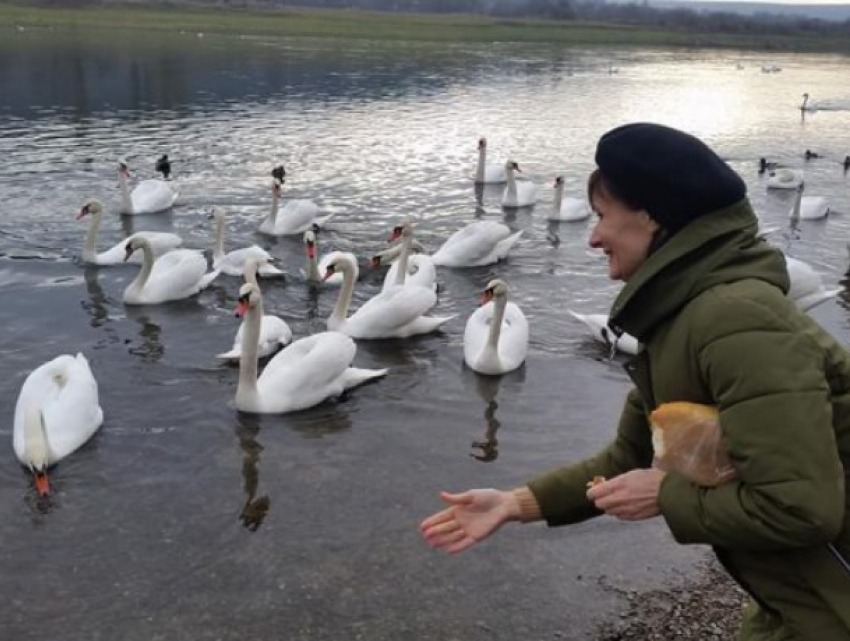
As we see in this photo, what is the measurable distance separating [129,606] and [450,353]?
5.90m

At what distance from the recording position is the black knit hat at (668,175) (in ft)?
7.84

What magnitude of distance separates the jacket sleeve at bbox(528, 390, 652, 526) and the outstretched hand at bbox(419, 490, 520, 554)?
12 centimetres

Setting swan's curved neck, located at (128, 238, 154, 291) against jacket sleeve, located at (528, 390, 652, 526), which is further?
swan's curved neck, located at (128, 238, 154, 291)

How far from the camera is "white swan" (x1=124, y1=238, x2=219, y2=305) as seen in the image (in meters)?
12.9

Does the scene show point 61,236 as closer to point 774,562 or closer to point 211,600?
point 211,600

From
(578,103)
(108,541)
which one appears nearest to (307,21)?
(578,103)

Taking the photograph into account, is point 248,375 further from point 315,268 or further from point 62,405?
point 315,268

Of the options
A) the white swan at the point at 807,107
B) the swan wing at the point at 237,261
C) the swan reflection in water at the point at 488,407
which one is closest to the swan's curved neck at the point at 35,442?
the swan reflection in water at the point at 488,407

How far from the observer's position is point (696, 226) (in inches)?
95.3

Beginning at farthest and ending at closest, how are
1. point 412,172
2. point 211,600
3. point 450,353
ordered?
point 412,172 → point 450,353 → point 211,600

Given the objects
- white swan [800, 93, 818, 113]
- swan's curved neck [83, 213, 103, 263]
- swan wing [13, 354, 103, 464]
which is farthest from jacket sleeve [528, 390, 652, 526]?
white swan [800, 93, 818, 113]

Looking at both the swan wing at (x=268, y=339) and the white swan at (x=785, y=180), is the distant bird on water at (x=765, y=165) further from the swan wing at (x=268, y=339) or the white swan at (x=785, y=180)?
the swan wing at (x=268, y=339)

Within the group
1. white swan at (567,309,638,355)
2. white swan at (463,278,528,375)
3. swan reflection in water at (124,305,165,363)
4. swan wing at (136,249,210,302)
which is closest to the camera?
white swan at (463,278,528,375)

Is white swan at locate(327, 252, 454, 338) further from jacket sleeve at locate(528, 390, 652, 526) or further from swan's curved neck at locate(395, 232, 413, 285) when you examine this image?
jacket sleeve at locate(528, 390, 652, 526)
